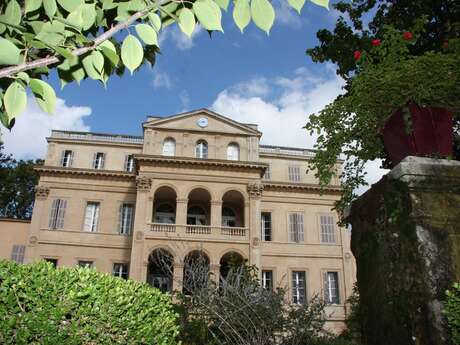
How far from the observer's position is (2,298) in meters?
3.23

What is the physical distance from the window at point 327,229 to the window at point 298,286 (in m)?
2.84

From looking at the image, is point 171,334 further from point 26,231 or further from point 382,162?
point 26,231

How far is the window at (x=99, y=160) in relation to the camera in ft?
84.8

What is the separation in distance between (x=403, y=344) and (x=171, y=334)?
7.68ft

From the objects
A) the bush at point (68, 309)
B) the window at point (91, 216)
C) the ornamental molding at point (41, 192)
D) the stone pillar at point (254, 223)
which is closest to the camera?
the bush at point (68, 309)

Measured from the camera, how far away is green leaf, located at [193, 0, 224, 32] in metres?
1.30

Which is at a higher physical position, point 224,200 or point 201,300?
point 224,200

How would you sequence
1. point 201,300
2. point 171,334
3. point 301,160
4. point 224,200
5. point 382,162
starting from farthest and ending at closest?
point 301,160 → point 224,200 → point 382,162 → point 201,300 → point 171,334

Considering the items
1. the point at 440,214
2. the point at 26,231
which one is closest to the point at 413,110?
the point at 440,214

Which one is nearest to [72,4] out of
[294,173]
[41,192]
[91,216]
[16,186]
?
[91,216]

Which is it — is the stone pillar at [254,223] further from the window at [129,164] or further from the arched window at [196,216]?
the window at [129,164]

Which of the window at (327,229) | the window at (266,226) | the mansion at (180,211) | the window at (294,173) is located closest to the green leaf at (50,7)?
the mansion at (180,211)

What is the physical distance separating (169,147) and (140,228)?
5.75 m

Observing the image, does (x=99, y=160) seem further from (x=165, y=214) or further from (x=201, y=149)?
(x=201, y=149)
